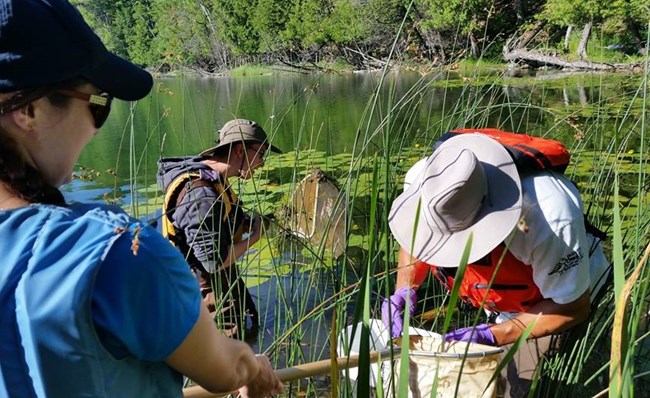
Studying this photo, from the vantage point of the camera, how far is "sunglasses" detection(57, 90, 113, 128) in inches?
33.4

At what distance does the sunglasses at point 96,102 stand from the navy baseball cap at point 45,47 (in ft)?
0.05

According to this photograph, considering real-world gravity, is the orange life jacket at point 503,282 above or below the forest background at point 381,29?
below

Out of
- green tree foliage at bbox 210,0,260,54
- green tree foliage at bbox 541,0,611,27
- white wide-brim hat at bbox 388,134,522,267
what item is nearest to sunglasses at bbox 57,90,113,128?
white wide-brim hat at bbox 388,134,522,267

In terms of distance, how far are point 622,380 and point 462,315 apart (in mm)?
1953

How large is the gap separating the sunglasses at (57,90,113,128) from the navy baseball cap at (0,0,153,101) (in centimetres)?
2

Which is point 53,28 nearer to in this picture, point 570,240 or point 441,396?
point 441,396

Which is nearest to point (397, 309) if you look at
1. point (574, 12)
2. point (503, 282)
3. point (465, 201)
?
point (503, 282)

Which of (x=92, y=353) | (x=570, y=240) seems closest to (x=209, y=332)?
(x=92, y=353)

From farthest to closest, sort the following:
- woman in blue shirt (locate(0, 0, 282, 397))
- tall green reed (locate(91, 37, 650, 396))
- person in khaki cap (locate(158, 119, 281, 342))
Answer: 1. person in khaki cap (locate(158, 119, 281, 342))
2. tall green reed (locate(91, 37, 650, 396))
3. woman in blue shirt (locate(0, 0, 282, 397))

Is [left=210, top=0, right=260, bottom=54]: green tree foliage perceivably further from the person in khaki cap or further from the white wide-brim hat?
the white wide-brim hat

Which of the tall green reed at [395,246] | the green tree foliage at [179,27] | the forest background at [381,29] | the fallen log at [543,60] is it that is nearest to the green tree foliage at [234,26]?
the forest background at [381,29]

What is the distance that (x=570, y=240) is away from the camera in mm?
1686

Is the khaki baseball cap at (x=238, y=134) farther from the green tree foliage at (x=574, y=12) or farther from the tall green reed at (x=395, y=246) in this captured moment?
the green tree foliage at (x=574, y=12)

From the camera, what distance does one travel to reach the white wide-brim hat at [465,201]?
5.48 feet
